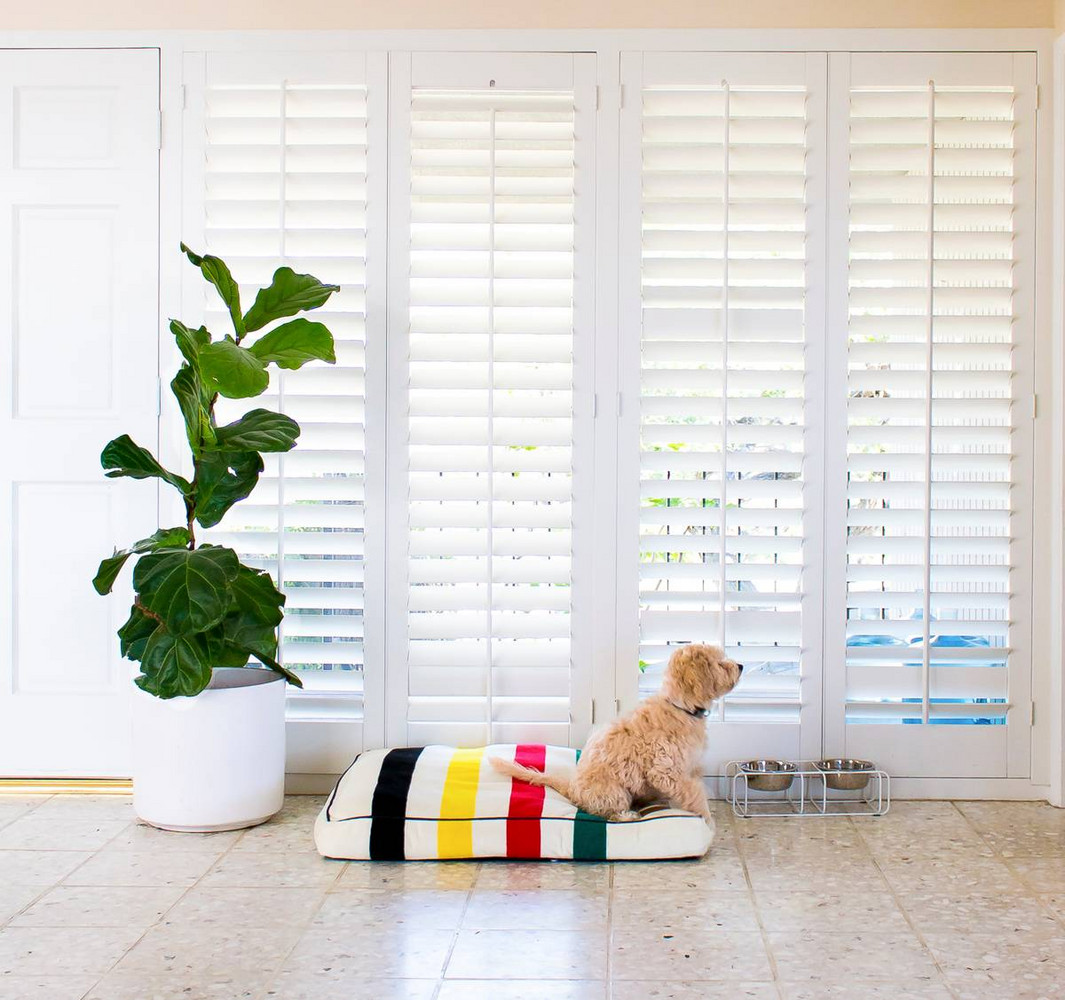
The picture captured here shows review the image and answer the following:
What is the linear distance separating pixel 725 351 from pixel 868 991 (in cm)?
172

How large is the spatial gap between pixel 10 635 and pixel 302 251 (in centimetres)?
144

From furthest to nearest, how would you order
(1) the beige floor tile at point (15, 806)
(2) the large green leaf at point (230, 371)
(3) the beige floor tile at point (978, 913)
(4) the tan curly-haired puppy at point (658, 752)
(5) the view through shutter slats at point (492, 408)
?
1. (5) the view through shutter slats at point (492, 408)
2. (1) the beige floor tile at point (15, 806)
3. (4) the tan curly-haired puppy at point (658, 752)
4. (2) the large green leaf at point (230, 371)
5. (3) the beige floor tile at point (978, 913)

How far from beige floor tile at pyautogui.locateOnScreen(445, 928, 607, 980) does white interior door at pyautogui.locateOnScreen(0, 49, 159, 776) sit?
60.5 inches

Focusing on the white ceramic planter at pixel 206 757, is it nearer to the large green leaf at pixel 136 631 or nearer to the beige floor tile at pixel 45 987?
the large green leaf at pixel 136 631

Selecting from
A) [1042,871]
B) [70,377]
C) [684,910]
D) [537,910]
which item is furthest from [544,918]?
[70,377]

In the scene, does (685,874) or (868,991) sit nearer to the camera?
(868,991)

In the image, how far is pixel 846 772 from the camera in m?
2.96

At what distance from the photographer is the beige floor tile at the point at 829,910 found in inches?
87.4

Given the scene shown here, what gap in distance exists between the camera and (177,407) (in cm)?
313

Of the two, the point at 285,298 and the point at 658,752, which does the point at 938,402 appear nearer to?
the point at 658,752

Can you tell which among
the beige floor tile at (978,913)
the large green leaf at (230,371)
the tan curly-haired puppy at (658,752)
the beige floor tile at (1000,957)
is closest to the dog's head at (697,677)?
the tan curly-haired puppy at (658,752)

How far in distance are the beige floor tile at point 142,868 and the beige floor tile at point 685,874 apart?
101 cm

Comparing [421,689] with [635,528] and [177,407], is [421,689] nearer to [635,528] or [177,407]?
[635,528]

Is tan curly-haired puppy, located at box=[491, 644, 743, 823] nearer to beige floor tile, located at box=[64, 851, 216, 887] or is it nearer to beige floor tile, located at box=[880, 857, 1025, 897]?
beige floor tile, located at box=[880, 857, 1025, 897]
